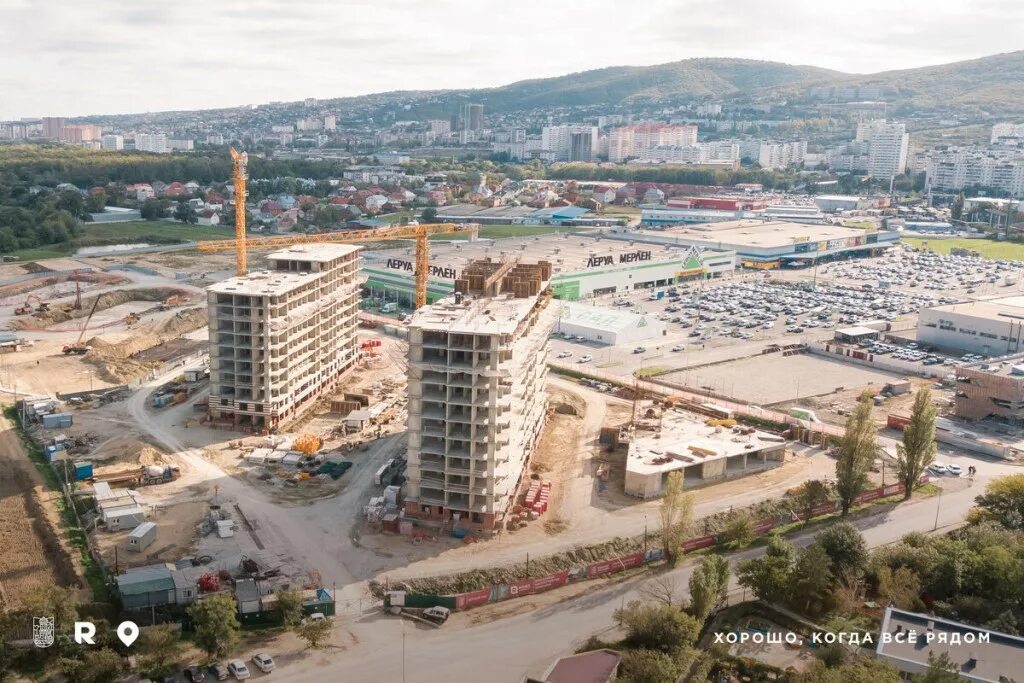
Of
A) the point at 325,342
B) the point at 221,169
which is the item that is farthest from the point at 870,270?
the point at 221,169

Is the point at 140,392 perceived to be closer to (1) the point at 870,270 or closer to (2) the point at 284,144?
(1) the point at 870,270

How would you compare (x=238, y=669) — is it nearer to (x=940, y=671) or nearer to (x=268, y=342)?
(x=940, y=671)

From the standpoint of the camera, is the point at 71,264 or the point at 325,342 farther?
the point at 71,264

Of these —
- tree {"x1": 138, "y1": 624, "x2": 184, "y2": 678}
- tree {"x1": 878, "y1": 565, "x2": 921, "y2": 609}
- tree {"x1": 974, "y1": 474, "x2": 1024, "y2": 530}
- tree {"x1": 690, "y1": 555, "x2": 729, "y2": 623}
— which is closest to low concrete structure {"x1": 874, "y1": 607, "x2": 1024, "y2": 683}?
tree {"x1": 878, "y1": 565, "x2": 921, "y2": 609}


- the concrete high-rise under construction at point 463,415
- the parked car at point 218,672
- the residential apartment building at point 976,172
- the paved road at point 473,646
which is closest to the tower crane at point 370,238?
the concrete high-rise under construction at point 463,415

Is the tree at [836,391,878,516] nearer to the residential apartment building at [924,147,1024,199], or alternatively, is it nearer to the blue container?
the blue container

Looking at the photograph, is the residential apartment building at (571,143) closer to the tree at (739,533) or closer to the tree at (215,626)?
the tree at (739,533)
